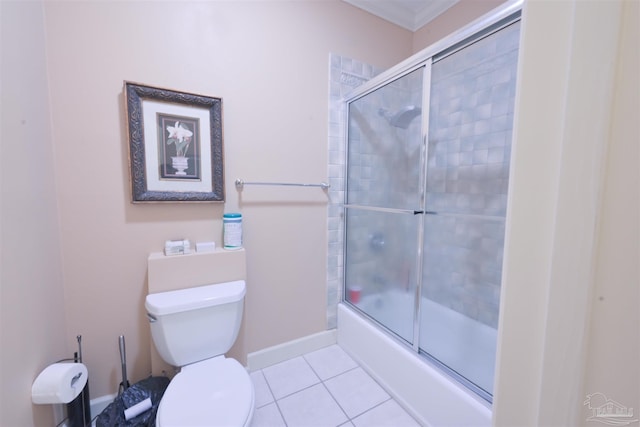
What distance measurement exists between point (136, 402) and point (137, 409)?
54mm

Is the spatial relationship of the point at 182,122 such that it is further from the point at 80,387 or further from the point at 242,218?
the point at 80,387

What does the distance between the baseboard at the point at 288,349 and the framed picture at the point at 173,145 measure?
3.48 ft

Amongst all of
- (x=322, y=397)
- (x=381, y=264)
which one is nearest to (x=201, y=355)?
(x=322, y=397)

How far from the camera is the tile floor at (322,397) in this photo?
133 centimetres

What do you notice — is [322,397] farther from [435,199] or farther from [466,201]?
[466,201]

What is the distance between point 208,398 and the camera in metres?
0.99

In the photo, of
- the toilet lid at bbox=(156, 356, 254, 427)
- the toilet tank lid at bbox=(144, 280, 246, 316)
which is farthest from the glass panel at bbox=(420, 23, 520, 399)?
the toilet tank lid at bbox=(144, 280, 246, 316)

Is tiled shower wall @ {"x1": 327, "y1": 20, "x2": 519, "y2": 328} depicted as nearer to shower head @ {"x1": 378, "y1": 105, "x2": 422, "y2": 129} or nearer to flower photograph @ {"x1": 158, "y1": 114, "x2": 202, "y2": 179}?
shower head @ {"x1": 378, "y1": 105, "x2": 422, "y2": 129}

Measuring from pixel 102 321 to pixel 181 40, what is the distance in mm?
1486

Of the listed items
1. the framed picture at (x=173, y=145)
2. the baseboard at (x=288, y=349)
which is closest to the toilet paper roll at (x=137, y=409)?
the baseboard at (x=288, y=349)

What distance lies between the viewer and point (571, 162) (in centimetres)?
28

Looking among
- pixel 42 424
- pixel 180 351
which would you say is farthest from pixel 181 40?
pixel 42 424

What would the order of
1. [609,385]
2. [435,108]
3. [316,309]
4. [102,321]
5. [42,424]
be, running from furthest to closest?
1. [316,309]
2. [435,108]
3. [102,321]
4. [42,424]
5. [609,385]

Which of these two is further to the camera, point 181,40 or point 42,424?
point 181,40
